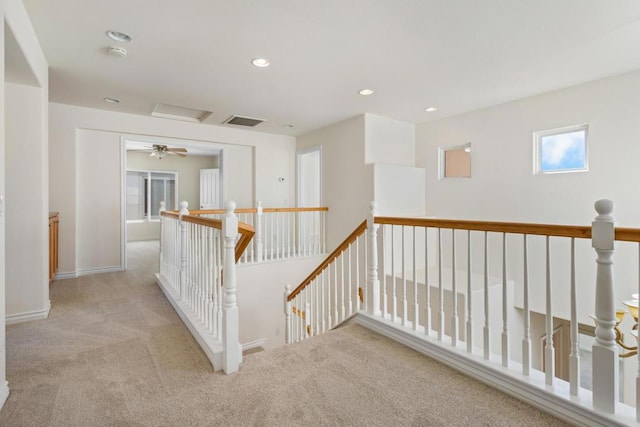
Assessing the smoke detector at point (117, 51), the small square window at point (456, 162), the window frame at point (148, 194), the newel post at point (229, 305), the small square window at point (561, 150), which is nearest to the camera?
the newel post at point (229, 305)

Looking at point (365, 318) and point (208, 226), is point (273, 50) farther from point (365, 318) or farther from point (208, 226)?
point (365, 318)

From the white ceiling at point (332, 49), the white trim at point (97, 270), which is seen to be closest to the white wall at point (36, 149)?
the white ceiling at point (332, 49)

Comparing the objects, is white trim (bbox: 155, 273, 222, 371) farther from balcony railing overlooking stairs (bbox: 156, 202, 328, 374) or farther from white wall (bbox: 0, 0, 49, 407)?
white wall (bbox: 0, 0, 49, 407)

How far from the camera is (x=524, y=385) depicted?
1713mm

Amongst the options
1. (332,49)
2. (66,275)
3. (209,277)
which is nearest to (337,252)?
(209,277)

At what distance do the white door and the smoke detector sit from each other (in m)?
5.85

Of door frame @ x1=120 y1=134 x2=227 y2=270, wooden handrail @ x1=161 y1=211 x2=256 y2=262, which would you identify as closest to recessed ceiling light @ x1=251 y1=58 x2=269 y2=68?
wooden handrail @ x1=161 y1=211 x2=256 y2=262

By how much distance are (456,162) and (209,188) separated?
660 cm

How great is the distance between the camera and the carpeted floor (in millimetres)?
1616

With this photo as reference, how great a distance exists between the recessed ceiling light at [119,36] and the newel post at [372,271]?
104 inches

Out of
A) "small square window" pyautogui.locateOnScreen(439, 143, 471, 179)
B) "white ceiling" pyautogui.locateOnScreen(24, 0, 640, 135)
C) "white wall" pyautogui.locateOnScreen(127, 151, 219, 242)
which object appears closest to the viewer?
"white ceiling" pyautogui.locateOnScreen(24, 0, 640, 135)

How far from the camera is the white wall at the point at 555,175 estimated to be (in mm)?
3406

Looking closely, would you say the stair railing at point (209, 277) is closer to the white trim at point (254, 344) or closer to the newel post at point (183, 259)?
the newel post at point (183, 259)

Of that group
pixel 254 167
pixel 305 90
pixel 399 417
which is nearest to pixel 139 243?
pixel 254 167
